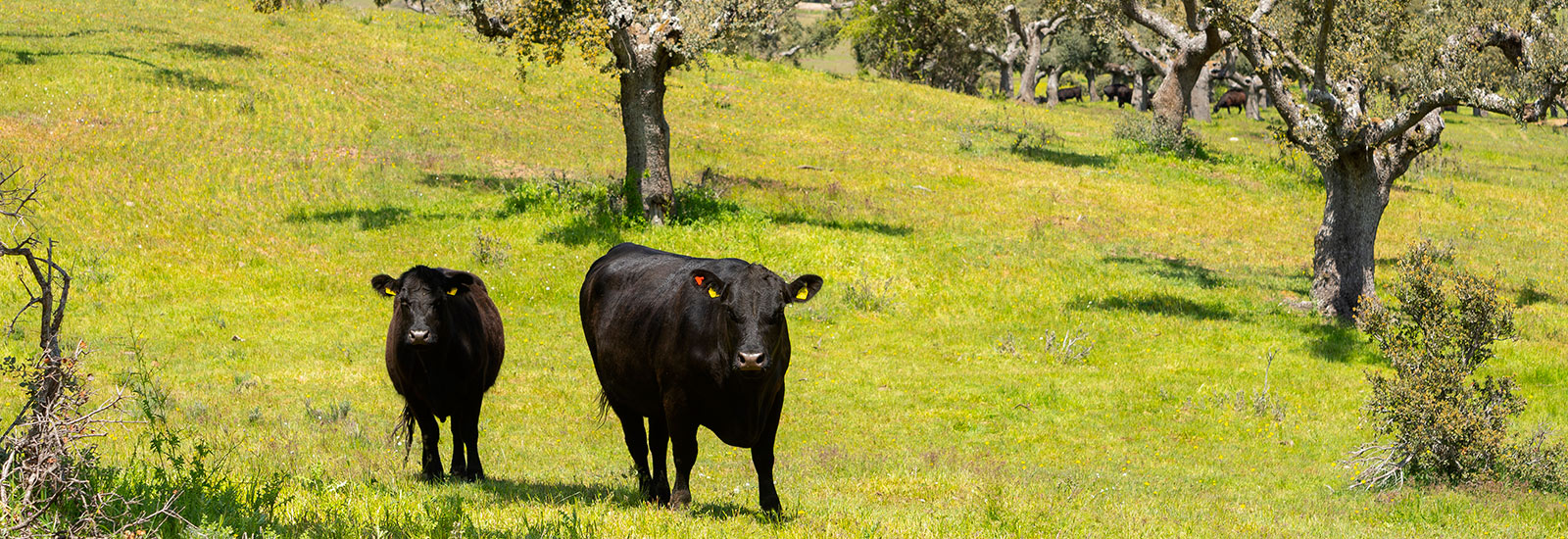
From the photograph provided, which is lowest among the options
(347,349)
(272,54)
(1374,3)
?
(347,349)

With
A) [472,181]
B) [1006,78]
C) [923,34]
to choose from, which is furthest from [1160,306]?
[1006,78]

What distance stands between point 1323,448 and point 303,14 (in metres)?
44.0

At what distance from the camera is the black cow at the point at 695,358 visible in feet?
27.9

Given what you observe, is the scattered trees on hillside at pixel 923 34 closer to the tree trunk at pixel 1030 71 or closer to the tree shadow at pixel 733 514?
the tree trunk at pixel 1030 71

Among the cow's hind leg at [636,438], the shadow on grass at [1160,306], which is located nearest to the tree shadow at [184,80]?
the shadow on grass at [1160,306]

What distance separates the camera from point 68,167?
25.9m

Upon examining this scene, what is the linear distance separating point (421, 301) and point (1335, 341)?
15.2m

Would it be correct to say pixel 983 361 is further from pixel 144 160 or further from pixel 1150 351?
pixel 144 160

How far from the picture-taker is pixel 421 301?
10.5 meters

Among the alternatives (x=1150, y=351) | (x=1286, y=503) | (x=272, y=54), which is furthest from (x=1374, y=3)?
(x=272, y=54)

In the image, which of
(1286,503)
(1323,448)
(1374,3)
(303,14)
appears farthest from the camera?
(303,14)

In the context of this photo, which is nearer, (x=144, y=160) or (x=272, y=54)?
(x=144, y=160)

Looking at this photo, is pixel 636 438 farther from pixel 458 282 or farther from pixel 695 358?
pixel 458 282

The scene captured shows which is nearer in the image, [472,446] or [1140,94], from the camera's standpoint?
[472,446]
